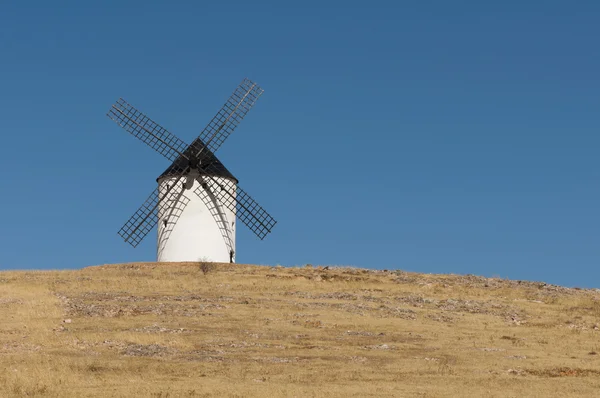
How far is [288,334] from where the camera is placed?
3606cm

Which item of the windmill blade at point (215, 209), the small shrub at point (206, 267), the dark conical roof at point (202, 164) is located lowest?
the small shrub at point (206, 267)

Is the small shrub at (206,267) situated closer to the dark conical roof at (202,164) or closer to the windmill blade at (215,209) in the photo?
the windmill blade at (215,209)

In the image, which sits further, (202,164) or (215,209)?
(202,164)

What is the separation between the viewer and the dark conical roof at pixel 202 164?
5981 centimetres

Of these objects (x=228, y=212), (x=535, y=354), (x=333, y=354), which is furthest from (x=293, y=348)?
(x=228, y=212)

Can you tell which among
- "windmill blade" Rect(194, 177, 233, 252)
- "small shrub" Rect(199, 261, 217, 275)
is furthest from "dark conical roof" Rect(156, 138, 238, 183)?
"small shrub" Rect(199, 261, 217, 275)

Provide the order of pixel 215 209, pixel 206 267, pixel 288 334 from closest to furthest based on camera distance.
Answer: pixel 288 334 → pixel 206 267 → pixel 215 209

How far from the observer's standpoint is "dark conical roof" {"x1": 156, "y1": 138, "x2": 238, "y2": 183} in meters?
59.8

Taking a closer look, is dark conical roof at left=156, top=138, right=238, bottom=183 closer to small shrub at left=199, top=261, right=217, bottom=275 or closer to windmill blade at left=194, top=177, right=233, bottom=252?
windmill blade at left=194, top=177, right=233, bottom=252

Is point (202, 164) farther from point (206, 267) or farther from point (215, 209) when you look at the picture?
point (206, 267)

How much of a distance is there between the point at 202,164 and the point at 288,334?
25.9 meters

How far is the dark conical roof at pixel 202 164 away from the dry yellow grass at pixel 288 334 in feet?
22.8

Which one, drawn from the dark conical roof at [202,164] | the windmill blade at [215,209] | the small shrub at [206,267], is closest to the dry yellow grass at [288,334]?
the small shrub at [206,267]

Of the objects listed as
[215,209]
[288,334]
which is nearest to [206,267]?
[215,209]
